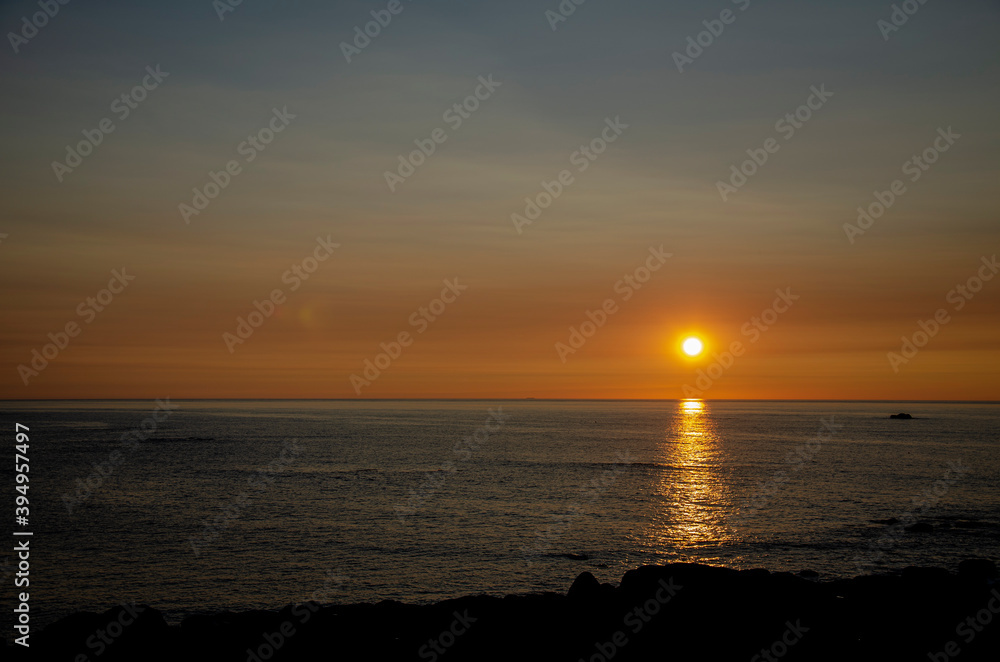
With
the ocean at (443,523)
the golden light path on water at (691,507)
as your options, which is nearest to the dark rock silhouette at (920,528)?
the ocean at (443,523)

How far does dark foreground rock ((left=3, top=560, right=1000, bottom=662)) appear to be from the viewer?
1888 centimetres

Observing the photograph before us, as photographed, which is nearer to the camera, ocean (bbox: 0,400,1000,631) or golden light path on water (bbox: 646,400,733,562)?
ocean (bbox: 0,400,1000,631)

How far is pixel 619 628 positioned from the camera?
20406 millimetres

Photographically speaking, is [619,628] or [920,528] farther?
[920,528]

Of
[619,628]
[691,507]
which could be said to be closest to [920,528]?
[691,507]

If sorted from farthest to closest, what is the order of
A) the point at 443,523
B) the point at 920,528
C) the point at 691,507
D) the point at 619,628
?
the point at 691,507 < the point at 443,523 < the point at 920,528 < the point at 619,628

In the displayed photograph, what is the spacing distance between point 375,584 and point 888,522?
33.9m

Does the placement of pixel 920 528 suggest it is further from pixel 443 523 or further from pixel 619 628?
pixel 619 628

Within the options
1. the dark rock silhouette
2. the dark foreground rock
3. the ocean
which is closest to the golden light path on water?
the ocean

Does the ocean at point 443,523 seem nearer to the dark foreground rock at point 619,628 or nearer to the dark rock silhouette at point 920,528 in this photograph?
the dark rock silhouette at point 920,528

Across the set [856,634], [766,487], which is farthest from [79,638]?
[766,487]

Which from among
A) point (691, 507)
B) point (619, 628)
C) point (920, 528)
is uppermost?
point (691, 507)

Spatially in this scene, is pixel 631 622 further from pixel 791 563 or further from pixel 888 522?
pixel 888 522

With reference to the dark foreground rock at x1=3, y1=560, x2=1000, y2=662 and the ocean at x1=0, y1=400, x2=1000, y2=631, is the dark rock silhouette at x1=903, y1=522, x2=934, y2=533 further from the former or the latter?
the dark foreground rock at x1=3, y1=560, x2=1000, y2=662
